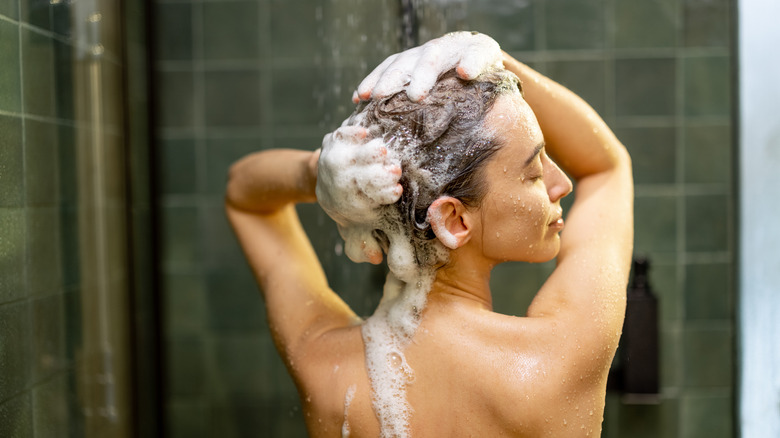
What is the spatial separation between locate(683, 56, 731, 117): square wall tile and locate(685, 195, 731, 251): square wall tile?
0.19 m

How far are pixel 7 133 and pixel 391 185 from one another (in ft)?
1.89

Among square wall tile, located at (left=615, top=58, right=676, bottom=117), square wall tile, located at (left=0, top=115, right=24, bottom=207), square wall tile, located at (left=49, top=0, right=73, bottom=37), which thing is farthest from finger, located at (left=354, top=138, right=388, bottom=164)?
square wall tile, located at (left=615, top=58, right=676, bottom=117)

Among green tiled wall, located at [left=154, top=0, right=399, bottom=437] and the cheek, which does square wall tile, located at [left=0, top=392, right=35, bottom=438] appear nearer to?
green tiled wall, located at [left=154, top=0, right=399, bottom=437]

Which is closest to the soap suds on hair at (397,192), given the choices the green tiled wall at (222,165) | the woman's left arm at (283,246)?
the woman's left arm at (283,246)

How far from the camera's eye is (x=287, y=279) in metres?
0.87

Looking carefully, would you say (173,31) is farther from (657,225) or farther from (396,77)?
(657,225)

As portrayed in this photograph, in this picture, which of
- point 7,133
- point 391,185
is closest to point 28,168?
point 7,133

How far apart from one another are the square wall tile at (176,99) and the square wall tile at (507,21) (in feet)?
2.11

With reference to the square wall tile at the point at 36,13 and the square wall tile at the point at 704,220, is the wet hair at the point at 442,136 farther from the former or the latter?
the square wall tile at the point at 704,220

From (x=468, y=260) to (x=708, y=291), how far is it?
908mm

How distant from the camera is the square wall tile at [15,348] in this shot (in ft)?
2.91

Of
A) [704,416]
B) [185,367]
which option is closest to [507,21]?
[704,416]

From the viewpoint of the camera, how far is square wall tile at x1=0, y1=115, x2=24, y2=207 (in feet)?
2.89

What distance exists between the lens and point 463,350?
72 cm
